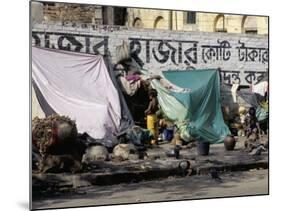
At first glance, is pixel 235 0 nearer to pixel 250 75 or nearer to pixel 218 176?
pixel 250 75

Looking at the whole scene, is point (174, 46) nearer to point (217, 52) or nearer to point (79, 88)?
point (217, 52)

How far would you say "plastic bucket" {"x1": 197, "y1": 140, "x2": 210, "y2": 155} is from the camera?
23.6ft

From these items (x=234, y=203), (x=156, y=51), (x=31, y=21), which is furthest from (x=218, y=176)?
(x=31, y=21)

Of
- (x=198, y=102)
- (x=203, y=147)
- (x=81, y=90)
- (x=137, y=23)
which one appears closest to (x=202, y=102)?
(x=198, y=102)

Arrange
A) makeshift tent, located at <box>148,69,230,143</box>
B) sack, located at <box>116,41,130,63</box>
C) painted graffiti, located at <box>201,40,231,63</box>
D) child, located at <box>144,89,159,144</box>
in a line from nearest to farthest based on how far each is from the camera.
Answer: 1. sack, located at <box>116,41,130,63</box>
2. child, located at <box>144,89,159,144</box>
3. makeshift tent, located at <box>148,69,230,143</box>
4. painted graffiti, located at <box>201,40,231,63</box>

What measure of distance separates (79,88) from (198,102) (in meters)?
1.46

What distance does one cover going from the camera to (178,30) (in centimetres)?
714

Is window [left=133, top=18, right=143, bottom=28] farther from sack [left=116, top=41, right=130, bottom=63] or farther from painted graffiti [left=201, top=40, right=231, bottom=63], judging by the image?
painted graffiti [left=201, top=40, right=231, bottom=63]

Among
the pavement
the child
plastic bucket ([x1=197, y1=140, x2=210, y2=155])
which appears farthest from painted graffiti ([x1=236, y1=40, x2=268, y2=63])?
the child

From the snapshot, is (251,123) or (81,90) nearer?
(81,90)

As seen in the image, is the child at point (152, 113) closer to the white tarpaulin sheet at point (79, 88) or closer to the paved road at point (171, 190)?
the white tarpaulin sheet at point (79, 88)

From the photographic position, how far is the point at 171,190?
23.2 feet

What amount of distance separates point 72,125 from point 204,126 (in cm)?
162

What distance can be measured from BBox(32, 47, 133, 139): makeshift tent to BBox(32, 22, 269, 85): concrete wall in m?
0.12
